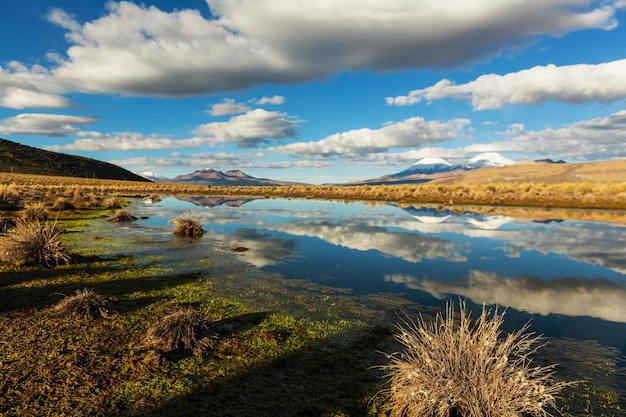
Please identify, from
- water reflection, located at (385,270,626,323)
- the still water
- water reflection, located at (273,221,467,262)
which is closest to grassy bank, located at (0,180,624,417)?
the still water

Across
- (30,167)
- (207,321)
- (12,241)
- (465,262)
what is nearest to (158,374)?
(207,321)

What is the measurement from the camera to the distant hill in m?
136

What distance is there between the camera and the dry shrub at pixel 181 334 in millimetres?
7598

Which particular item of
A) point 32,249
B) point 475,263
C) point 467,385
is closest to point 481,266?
point 475,263

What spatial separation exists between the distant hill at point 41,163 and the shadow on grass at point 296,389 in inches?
6404

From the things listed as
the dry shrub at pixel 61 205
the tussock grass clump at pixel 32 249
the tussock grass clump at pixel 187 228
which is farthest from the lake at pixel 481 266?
the dry shrub at pixel 61 205

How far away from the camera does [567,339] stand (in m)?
8.73

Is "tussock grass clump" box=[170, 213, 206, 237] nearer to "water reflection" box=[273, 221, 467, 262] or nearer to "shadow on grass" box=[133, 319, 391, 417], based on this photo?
"water reflection" box=[273, 221, 467, 262]

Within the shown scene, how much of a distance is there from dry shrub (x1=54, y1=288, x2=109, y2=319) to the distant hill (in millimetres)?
157375

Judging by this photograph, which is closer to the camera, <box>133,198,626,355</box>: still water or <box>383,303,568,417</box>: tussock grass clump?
<box>383,303,568,417</box>: tussock grass clump

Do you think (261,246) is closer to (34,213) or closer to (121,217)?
(121,217)

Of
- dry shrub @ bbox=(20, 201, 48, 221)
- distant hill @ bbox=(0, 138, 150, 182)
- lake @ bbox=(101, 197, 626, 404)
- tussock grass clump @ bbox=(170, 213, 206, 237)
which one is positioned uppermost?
distant hill @ bbox=(0, 138, 150, 182)

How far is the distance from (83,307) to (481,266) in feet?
50.4

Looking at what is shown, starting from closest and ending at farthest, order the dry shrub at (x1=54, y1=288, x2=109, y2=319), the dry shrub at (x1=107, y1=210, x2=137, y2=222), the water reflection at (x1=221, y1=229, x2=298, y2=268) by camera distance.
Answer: the dry shrub at (x1=54, y1=288, x2=109, y2=319) → the water reflection at (x1=221, y1=229, x2=298, y2=268) → the dry shrub at (x1=107, y1=210, x2=137, y2=222)
